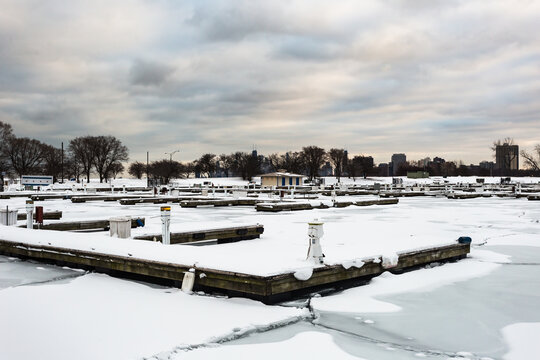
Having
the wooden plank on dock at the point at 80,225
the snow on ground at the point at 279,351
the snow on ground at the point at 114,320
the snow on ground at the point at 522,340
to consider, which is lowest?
the snow on ground at the point at 522,340

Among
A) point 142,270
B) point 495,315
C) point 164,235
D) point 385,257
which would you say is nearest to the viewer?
point 495,315

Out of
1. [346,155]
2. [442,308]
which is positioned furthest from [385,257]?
[346,155]

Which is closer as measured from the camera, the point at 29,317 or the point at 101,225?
the point at 29,317

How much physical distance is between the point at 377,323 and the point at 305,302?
1322mm

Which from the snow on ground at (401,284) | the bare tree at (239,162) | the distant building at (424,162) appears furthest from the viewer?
the distant building at (424,162)

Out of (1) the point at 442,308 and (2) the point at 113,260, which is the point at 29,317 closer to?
(2) the point at 113,260

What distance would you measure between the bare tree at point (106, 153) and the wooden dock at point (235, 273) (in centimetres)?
9574

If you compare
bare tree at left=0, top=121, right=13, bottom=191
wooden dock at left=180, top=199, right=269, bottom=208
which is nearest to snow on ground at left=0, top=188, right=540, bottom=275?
wooden dock at left=180, top=199, right=269, bottom=208

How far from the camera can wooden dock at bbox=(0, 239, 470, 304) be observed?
7181 mm

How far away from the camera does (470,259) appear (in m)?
11.4

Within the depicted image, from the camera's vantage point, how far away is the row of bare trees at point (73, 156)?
89812mm

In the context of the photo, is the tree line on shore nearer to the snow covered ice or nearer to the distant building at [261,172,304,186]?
the distant building at [261,172,304,186]

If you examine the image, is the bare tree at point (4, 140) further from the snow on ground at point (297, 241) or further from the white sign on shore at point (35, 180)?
the snow on ground at point (297, 241)

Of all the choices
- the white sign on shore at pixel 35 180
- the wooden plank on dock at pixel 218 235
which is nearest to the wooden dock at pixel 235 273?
the wooden plank on dock at pixel 218 235
